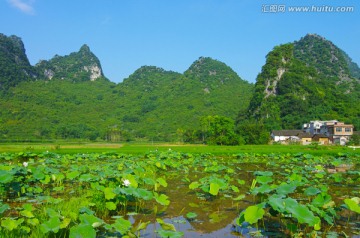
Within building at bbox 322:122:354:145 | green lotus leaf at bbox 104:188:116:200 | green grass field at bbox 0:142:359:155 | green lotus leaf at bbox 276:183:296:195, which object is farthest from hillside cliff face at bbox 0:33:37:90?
green lotus leaf at bbox 276:183:296:195

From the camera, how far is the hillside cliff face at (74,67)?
388 feet

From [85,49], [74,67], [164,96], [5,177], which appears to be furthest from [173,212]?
[85,49]

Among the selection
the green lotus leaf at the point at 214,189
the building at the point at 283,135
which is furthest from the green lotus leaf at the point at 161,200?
the building at the point at 283,135

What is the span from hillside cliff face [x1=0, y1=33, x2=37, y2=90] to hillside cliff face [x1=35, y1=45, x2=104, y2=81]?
252 inches

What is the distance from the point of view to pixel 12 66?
95562mm

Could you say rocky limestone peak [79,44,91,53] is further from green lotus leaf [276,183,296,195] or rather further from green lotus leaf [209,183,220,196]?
green lotus leaf [276,183,296,195]

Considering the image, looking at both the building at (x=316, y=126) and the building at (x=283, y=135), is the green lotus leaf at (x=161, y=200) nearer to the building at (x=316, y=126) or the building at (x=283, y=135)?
the building at (x=283, y=135)

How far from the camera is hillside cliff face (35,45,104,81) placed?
118312mm

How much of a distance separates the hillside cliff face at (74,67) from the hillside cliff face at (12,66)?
6400 mm

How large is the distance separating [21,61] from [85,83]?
21.0 metres

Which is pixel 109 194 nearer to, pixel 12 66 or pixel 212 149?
pixel 212 149

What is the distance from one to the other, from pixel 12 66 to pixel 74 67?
29.6 m

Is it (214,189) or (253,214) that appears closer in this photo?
(253,214)

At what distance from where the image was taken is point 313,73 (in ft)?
262
